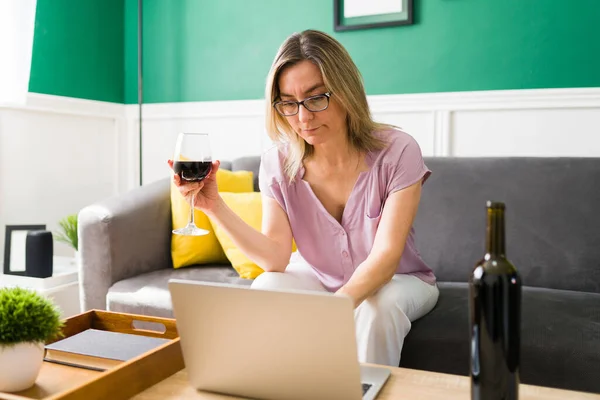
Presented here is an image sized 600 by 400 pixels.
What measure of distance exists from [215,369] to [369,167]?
888 millimetres

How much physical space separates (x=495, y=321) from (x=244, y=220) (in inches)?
58.9

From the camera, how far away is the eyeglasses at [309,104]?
1558mm

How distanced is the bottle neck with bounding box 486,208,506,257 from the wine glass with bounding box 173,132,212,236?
769 millimetres

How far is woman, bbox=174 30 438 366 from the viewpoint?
4.78 feet

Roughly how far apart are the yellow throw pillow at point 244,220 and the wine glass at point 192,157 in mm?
718

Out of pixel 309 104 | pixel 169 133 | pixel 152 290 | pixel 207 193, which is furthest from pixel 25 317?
pixel 169 133

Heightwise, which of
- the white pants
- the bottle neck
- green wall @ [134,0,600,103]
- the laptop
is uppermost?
green wall @ [134,0,600,103]

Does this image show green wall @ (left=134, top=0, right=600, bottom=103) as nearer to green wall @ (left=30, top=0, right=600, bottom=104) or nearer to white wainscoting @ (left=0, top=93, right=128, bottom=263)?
green wall @ (left=30, top=0, right=600, bottom=104)

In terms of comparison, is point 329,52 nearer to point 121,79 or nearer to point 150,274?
point 150,274

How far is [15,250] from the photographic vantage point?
2447 mm

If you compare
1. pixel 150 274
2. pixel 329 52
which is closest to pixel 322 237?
pixel 329 52

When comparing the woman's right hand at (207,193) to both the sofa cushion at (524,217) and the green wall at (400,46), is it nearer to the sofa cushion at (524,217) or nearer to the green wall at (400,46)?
the sofa cushion at (524,217)

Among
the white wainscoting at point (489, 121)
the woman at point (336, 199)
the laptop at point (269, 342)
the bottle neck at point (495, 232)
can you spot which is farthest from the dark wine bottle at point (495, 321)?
the white wainscoting at point (489, 121)

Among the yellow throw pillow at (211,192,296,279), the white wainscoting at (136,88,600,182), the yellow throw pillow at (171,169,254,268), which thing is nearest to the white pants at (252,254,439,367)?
the yellow throw pillow at (211,192,296,279)
